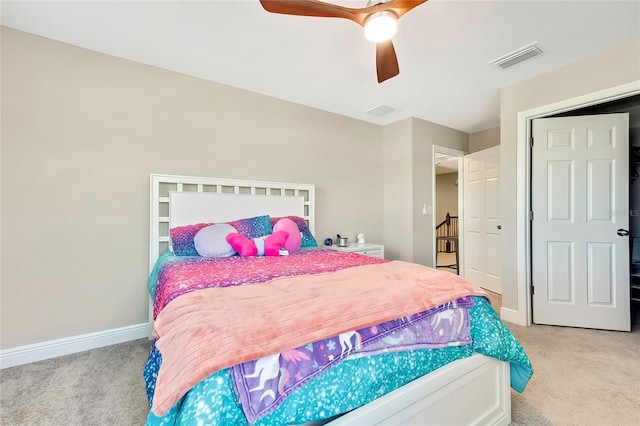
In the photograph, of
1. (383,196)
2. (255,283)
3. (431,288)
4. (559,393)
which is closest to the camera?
(431,288)

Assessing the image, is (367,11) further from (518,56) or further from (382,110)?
(382,110)

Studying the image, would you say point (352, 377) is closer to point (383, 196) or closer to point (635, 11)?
point (635, 11)

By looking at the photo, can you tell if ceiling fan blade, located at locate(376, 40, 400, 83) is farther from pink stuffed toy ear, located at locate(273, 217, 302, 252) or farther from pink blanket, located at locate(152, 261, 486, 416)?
pink stuffed toy ear, located at locate(273, 217, 302, 252)

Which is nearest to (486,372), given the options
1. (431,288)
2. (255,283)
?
(431,288)

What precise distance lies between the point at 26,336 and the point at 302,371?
2473 millimetres

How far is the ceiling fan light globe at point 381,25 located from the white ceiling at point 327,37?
42 centimetres

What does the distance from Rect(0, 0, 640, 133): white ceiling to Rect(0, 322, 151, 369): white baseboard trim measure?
2.34 metres

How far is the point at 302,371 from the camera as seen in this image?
2.84ft

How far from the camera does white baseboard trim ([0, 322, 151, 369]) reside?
2.02 metres

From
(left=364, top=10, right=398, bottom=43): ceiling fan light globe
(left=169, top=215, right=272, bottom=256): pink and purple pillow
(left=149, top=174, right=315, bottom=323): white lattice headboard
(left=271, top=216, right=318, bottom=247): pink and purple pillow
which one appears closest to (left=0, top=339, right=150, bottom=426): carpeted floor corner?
(left=149, top=174, right=315, bottom=323): white lattice headboard

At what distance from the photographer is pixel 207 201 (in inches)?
107

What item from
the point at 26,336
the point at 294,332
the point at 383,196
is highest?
the point at 383,196

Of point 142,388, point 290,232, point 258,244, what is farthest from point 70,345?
point 290,232

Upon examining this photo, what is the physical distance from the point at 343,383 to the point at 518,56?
112 inches
